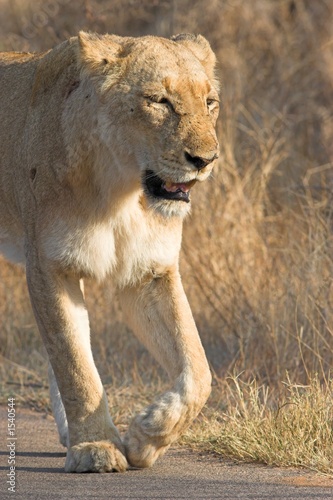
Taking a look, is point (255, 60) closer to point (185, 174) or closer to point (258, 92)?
point (258, 92)

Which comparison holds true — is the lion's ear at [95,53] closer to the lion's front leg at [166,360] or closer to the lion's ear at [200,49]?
the lion's ear at [200,49]

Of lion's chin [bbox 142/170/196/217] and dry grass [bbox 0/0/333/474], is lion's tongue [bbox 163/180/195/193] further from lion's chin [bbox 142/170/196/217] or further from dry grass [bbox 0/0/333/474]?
dry grass [bbox 0/0/333/474]

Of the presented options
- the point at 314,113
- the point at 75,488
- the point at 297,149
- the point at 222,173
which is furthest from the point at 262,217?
the point at 75,488

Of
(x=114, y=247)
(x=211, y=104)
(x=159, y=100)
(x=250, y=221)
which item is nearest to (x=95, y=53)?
(x=159, y=100)

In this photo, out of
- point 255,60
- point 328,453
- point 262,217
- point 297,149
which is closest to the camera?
point 328,453

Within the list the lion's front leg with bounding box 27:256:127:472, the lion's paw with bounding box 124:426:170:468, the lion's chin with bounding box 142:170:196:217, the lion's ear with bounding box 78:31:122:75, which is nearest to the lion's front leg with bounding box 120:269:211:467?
the lion's paw with bounding box 124:426:170:468

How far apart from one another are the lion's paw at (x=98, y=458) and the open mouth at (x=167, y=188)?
97 cm

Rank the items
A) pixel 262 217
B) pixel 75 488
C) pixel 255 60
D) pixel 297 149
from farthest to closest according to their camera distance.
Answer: pixel 255 60, pixel 297 149, pixel 262 217, pixel 75 488

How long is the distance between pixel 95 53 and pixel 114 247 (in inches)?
30.6

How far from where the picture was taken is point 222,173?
7.49 metres

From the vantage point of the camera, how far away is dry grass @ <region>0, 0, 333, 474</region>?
4512mm

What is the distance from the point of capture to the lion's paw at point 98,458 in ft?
13.2

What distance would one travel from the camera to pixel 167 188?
409 centimetres

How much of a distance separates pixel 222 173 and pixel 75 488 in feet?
13.1
